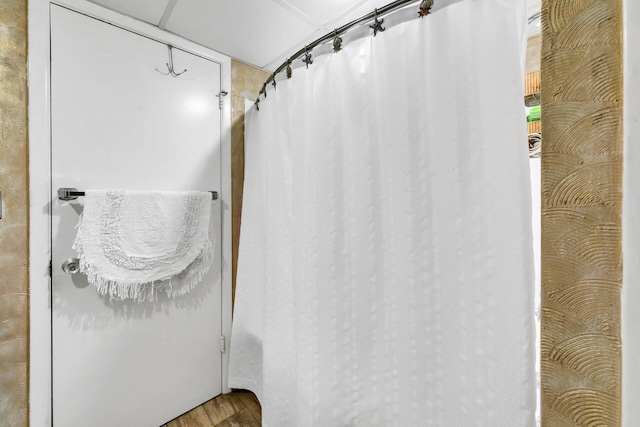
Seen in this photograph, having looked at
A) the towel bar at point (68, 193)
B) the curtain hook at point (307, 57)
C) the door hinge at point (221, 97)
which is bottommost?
the towel bar at point (68, 193)

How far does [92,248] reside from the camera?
3.40 ft

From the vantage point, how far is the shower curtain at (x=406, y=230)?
1.86ft

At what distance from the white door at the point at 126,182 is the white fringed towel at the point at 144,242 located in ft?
0.30

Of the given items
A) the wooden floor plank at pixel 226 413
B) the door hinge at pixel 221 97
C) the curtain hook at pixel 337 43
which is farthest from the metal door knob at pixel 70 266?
the curtain hook at pixel 337 43

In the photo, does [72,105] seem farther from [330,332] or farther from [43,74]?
[330,332]

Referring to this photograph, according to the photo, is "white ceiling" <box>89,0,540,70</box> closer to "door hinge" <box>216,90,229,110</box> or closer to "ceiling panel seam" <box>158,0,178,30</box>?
"ceiling panel seam" <box>158,0,178,30</box>

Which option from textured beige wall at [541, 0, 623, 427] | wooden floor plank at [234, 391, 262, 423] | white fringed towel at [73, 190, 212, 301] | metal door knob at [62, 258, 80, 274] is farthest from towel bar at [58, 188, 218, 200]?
textured beige wall at [541, 0, 623, 427]

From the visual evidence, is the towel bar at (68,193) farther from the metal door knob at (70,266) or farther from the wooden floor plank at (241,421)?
the wooden floor plank at (241,421)

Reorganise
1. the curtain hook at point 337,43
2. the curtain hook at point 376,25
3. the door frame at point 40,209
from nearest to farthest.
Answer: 1. the curtain hook at point 376,25
2. the curtain hook at point 337,43
3. the door frame at point 40,209

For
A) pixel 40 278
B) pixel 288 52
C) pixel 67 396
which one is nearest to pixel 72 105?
pixel 40 278

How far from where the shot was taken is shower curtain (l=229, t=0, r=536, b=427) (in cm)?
57

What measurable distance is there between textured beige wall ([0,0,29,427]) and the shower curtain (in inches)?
34.5

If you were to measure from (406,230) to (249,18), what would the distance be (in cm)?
116

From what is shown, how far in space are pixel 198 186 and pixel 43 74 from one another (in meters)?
0.67
